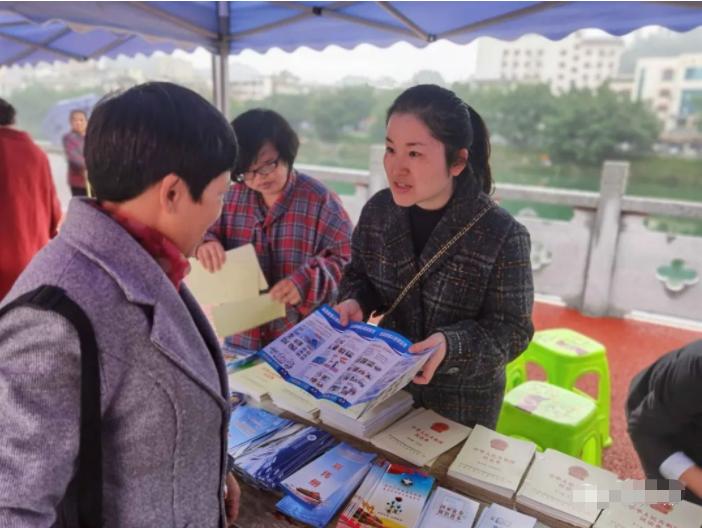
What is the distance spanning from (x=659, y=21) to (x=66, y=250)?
2.65m

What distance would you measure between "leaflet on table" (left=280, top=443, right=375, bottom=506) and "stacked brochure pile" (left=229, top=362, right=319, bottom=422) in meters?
0.19

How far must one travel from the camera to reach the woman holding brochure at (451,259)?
57.3 inches

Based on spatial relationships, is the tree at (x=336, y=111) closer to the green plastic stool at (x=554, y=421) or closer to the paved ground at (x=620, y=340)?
the paved ground at (x=620, y=340)

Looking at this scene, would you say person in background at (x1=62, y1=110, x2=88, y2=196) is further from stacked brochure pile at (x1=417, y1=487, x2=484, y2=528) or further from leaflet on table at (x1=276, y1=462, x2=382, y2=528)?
stacked brochure pile at (x1=417, y1=487, x2=484, y2=528)

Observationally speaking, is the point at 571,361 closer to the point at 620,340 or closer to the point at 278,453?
the point at 278,453

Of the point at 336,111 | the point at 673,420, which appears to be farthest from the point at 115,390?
the point at 336,111

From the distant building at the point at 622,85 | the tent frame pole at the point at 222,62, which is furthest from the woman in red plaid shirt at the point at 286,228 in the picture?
the distant building at the point at 622,85

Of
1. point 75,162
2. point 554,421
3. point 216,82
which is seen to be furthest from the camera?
point 75,162

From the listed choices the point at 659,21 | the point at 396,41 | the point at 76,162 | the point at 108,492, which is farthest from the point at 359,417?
the point at 76,162

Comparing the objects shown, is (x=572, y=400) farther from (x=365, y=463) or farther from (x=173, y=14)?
(x=173, y=14)

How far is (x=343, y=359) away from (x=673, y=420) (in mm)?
888

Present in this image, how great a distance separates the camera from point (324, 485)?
1134 millimetres

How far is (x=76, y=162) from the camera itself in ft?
22.7

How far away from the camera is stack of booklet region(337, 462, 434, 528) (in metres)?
1.05
